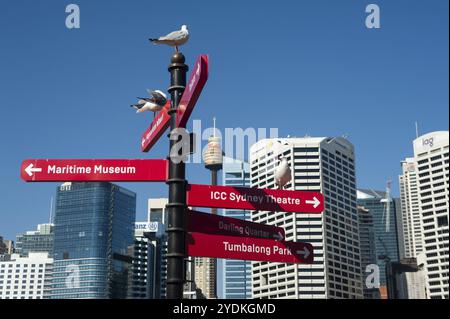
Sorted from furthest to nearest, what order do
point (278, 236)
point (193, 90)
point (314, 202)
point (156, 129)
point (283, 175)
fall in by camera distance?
1. point (283, 175)
2. point (278, 236)
3. point (314, 202)
4. point (156, 129)
5. point (193, 90)

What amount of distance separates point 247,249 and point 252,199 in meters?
1.36

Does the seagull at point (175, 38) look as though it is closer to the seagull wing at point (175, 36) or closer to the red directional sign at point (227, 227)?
the seagull wing at point (175, 36)

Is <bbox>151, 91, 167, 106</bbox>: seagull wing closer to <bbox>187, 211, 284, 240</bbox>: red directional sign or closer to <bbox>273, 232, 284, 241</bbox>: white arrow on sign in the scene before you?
<bbox>187, 211, 284, 240</bbox>: red directional sign

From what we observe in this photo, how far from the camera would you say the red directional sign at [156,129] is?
1669cm

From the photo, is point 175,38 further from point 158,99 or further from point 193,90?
point 193,90

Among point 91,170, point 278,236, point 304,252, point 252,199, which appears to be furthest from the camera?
point 278,236

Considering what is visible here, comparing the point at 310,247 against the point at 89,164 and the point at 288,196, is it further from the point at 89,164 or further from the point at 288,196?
the point at 89,164

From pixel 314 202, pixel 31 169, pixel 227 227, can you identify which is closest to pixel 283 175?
pixel 314 202

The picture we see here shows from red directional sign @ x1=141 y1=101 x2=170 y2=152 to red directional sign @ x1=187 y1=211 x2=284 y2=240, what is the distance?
7.95 feet

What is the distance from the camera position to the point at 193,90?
14.5m

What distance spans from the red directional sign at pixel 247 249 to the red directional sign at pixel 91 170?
2.02 meters

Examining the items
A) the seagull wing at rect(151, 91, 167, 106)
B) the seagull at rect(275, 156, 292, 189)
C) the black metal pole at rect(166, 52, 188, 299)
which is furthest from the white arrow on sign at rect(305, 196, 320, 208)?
the seagull wing at rect(151, 91, 167, 106)

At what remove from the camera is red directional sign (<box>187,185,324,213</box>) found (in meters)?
16.5
